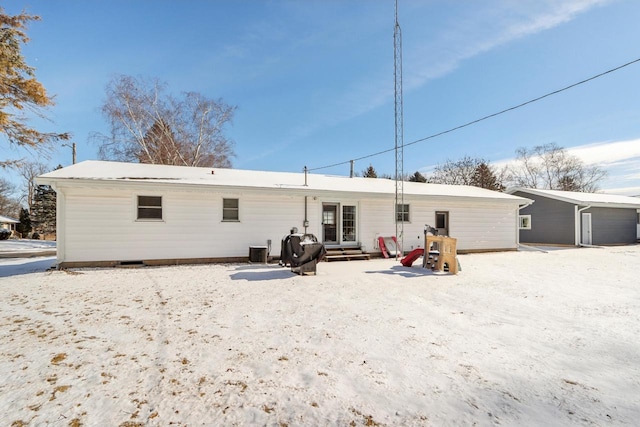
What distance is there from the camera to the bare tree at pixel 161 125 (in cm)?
2145

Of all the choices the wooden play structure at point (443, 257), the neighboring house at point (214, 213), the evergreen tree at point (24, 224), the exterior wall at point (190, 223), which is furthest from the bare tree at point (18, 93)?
the evergreen tree at point (24, 224)

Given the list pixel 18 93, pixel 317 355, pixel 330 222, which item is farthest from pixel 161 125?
pixel 317 355

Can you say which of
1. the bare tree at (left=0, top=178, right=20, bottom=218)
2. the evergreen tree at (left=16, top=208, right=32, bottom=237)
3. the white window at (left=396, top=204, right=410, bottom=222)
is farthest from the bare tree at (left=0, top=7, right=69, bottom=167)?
the bare tree at (left=0, top=178, right=20, bottom=218)

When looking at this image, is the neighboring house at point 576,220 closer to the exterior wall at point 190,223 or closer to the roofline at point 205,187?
the roofline at point 205,187

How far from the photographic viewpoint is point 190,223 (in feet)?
33.8

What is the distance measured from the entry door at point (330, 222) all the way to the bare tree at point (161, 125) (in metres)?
15.9

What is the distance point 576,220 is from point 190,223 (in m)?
21.3

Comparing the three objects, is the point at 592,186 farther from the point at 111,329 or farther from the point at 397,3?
the point at 111,329

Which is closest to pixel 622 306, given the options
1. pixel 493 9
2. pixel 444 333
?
pixel 444 333

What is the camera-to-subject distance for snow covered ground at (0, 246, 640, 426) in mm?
2408

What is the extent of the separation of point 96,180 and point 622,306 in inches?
517

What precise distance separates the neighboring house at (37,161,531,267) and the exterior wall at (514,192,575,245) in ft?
26.1

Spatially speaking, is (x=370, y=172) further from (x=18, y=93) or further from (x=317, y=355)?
(x=317, y=355)

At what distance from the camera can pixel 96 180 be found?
9.02 meters
